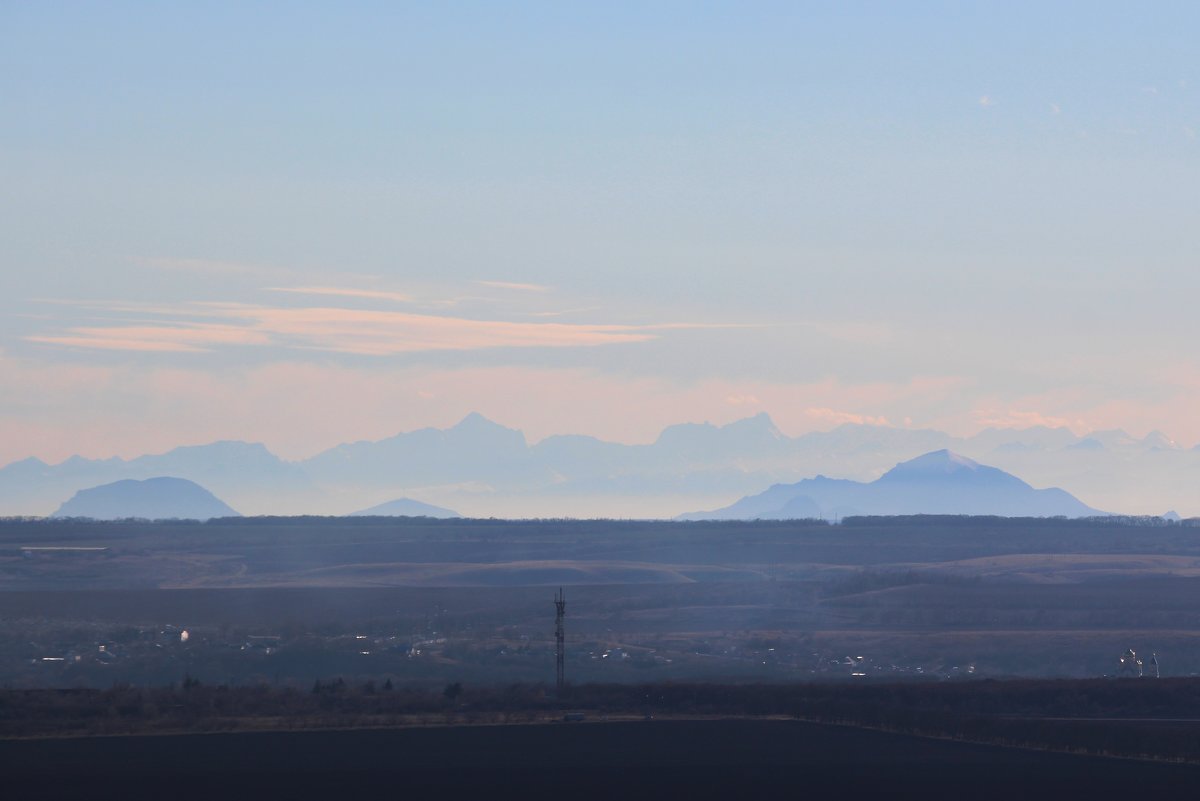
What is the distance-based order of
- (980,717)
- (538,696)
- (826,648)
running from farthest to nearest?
(826,648), (538,696), (980,717)

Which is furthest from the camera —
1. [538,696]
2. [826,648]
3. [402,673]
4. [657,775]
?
[826,648]

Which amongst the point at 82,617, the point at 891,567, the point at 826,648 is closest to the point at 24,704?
the point at 826,648

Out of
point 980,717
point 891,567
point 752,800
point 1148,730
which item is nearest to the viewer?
point 752,800

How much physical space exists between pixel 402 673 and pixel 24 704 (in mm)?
28030

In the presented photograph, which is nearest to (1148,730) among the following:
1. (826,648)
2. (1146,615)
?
(826,648)

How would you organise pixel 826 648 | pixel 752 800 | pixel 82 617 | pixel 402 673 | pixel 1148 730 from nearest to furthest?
pixel 752 800, pixel 1148 730, pixel 402 673, pixel 826 648, pixel 82 617

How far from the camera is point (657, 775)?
4178 centimetres

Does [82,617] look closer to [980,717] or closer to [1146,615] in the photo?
[1146,615]

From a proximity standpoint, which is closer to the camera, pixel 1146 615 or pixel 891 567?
pixel 1146 615

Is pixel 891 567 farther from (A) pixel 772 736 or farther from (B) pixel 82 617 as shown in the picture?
(A) pixel 772 736

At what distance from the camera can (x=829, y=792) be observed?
3869 centimetres

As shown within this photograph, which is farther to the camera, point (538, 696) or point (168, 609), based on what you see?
point (168, 609)

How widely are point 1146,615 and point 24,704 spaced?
85.5m

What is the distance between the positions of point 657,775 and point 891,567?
140973 mm
